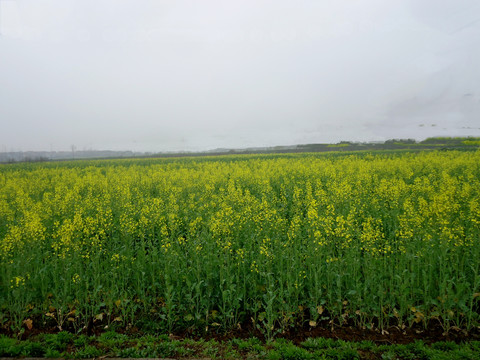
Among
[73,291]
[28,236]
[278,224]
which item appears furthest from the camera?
[278,224]

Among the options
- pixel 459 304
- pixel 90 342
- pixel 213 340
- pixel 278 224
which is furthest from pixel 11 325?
pixel 459 304

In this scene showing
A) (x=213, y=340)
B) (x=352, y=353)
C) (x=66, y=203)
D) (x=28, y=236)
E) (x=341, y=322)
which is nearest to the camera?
(x=352, y=353)

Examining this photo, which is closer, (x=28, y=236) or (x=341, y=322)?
(x=341, y=322)

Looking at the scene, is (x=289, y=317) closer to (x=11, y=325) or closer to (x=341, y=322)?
(x=341, y=322)

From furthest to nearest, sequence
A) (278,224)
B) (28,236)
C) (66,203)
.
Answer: (66,203) < (278,224) < (28,236)

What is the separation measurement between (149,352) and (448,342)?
5.10 metres

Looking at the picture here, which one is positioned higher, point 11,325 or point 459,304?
point 459,304

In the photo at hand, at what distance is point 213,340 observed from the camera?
5379 mm

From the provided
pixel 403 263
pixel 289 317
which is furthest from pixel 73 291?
pixel 403 263

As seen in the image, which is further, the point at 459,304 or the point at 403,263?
the point at 403,263

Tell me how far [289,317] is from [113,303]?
3.75 metres

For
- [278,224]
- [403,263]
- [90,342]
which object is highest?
[278,224]

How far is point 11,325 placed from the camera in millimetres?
5945

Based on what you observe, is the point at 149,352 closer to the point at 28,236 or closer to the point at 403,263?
the point at 28,236
